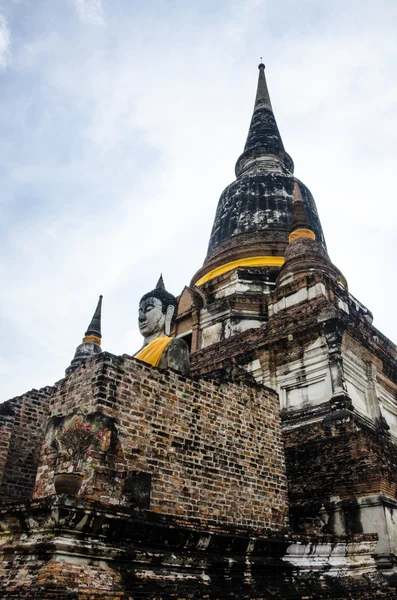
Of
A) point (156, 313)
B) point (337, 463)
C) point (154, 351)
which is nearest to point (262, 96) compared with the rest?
point (156, 313)

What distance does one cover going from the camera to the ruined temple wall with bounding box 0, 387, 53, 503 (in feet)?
28.7

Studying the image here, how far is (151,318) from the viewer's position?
29.4 ft

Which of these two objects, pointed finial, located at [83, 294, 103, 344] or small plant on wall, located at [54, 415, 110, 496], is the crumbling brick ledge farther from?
pointed finial, located at [83, 294, 103, 344]

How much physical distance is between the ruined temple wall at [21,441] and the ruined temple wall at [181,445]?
264cm

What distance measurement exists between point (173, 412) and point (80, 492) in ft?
5.71

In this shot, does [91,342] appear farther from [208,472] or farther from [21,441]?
[208,472]

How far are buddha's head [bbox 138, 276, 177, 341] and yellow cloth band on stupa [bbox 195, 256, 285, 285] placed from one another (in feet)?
33.8

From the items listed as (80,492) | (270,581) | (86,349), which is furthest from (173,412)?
(86,349)

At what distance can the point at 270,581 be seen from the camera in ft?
20.7

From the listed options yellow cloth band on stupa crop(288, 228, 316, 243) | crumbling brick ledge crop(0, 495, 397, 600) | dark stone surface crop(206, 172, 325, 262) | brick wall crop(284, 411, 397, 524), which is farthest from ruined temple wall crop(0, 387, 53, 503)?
dark stone surface crop(206, 172, 325, 262)

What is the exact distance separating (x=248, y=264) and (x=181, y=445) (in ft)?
43.1

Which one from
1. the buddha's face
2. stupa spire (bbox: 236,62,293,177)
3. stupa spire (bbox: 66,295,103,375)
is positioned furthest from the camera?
stupa spire (bbox: 236,62,293,177)

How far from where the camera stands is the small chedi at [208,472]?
4844 millimetres

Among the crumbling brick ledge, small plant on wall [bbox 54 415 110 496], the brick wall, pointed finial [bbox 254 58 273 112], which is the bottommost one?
the crumbling brick ledge
